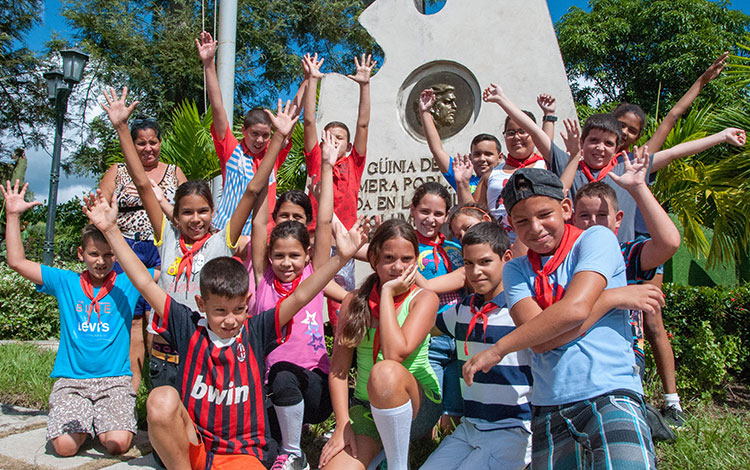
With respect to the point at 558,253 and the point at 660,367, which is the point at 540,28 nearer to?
the point at 660,367

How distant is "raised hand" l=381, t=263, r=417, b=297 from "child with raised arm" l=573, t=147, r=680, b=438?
827mm

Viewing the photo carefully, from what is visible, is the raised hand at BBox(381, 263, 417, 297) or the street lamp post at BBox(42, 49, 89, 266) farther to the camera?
the street lamp post at BBox(42, 49, 89, 266)

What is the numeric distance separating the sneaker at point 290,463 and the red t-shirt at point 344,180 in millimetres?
1782

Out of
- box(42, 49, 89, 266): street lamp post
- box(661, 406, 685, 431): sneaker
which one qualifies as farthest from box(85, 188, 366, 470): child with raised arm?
box(42, 49, 89, 266): street lamp post

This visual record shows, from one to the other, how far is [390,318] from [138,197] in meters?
2.27

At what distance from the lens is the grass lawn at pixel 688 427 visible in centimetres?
262

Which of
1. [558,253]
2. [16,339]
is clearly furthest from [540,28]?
[16,339]

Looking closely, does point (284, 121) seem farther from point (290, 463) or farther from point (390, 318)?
point (290, 463)

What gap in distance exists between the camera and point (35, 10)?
52.6ft

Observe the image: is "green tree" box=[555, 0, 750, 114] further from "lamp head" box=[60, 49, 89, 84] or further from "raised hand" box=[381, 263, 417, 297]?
"raised hand" box=[381, 263, 417, 297]

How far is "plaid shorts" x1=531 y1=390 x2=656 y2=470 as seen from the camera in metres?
1.79

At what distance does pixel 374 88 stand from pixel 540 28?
1701 mm

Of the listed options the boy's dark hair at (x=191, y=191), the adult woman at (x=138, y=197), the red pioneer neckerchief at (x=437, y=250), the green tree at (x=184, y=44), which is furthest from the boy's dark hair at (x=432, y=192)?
the green tree at (x=184, y=44)

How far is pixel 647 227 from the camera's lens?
91.8 inches
